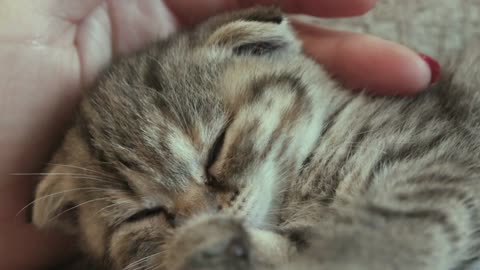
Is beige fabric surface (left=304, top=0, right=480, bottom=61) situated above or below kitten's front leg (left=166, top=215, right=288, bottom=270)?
above

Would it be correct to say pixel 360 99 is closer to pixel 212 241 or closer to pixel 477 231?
pixel 477 231

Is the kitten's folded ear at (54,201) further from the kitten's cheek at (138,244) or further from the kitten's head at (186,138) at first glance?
the kitten's cheek at (138,244)

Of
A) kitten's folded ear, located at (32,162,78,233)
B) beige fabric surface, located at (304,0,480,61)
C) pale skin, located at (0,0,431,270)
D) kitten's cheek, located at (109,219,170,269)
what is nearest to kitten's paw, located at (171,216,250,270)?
kitten's cheek, located at (109,219,170,269)

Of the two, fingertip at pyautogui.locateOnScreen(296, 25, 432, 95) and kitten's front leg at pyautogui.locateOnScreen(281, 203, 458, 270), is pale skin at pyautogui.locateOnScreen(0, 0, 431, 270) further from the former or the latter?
kitten's front leg at pyautogui.locateOnScreen(281, 203, 458, 270)

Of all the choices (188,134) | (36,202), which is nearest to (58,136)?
(36,202)

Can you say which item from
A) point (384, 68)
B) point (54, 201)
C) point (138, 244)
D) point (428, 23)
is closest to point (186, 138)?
point (138, 244)

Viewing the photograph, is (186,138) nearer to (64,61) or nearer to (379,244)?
(379,244)
